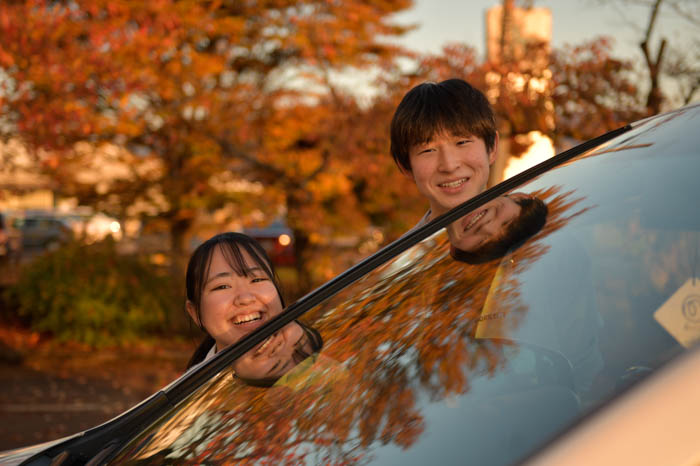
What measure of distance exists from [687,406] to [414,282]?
0.63 meters

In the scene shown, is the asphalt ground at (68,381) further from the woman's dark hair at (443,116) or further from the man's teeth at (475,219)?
the man's teeth at (475,219)

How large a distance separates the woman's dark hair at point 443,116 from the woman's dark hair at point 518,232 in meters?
0.85

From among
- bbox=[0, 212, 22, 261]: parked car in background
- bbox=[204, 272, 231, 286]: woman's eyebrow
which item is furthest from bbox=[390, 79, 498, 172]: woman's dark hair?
bbox=[0, 212, 22, 261]: parked car in background

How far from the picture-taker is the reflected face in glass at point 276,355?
1377 millimetres

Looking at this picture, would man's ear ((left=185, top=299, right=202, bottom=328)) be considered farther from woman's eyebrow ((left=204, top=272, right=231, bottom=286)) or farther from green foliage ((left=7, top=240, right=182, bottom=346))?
green foliage ((left=7, top=240, right=182, bottom=346))

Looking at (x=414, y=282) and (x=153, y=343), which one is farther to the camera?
(x=153, y=343)

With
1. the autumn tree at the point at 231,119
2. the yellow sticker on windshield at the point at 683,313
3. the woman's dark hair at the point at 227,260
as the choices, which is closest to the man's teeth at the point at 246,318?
the woman's dark hair at the point at 227,260

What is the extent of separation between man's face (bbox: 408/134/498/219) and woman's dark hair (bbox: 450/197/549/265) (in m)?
0.72

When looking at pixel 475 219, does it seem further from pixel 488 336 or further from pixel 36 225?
pixel 36 225

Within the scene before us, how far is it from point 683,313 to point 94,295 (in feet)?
26.4

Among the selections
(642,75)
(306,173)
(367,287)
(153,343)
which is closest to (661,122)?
(367,287)

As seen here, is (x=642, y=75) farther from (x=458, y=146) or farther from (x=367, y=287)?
(x=367, y=287)

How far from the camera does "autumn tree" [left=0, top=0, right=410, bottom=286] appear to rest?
28.0ft

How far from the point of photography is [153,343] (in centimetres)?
831
